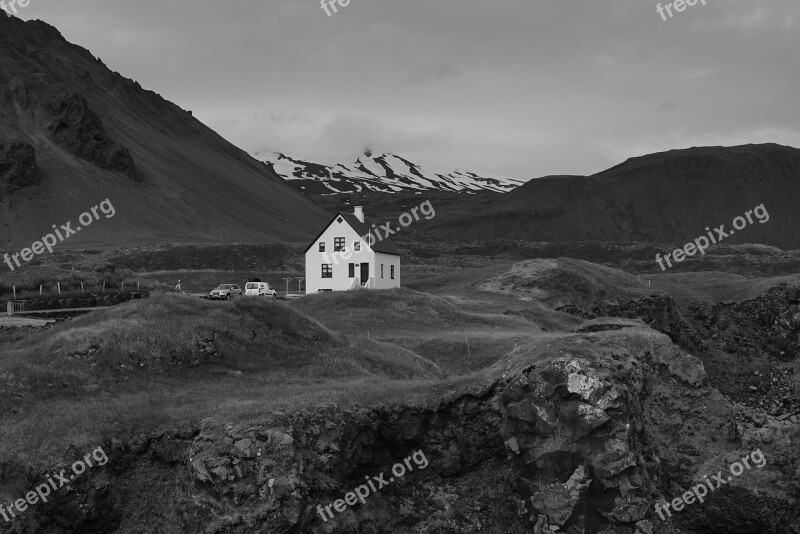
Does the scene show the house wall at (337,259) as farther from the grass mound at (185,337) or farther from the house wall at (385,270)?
the grass mound at (185,337)

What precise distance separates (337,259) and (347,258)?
1147 mm

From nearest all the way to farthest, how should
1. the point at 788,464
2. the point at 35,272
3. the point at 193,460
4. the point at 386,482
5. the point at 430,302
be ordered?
the point at 193,460, the point at 386,482, the point at 788,464, the point at 430,302, the point at 35,272

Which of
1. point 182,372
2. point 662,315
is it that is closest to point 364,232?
point 662,315

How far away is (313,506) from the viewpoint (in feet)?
73.4

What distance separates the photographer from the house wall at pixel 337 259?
241ft

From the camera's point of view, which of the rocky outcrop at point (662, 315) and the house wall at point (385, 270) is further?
the house wall at point (385, 270)

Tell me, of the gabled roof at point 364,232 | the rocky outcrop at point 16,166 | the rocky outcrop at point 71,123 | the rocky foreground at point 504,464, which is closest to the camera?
the rocky foreground at point 504,464

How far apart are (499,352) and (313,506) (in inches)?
880

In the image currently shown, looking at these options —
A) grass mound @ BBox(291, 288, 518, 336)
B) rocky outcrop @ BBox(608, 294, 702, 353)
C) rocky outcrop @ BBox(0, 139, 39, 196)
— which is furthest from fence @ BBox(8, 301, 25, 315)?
rocky outcrop @ BBox(0, 139, 39, 196)

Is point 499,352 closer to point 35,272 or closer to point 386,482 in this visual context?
point 386,482

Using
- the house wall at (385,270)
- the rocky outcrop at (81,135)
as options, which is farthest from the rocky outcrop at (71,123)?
the house wall at (385,270)

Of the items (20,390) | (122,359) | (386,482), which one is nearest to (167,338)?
(122,359)

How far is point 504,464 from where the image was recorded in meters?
25.7

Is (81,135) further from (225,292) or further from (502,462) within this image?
(502,462)
